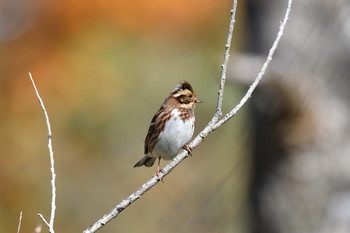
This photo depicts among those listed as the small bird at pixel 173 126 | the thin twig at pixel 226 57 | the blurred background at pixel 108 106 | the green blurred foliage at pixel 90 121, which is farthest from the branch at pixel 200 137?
the green blurred foliage at pixel 90 121

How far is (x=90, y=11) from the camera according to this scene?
1205 centimetres

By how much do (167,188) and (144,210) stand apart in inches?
65.3

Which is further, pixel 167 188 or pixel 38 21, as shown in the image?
pixel 38 21

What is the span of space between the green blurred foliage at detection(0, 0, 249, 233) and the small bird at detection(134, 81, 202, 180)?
15.9ft

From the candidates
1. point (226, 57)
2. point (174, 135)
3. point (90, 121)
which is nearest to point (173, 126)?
point (174, 135)

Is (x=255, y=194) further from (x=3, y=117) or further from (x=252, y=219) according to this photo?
(x=3, y=117)

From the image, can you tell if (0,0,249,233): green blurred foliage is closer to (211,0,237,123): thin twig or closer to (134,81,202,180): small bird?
(134,81,202,180): small bird

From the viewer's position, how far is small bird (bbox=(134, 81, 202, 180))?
4148 millimetres

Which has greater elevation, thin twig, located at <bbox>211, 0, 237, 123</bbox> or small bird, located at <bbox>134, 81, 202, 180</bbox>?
small bird, located at <bbox>134, 81, 202, 180</bbox>

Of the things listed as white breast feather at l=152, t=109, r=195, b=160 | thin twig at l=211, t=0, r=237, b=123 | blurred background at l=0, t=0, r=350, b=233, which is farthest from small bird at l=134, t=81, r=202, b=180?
thin twig at l=211, t=0, r=237, b=123

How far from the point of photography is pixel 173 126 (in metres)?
4.22

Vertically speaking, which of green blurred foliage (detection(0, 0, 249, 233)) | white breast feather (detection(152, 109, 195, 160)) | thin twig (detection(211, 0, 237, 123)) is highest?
green blurred foliage (detection(0, 0, 249, 233))

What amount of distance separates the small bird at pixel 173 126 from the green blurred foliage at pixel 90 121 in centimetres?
484

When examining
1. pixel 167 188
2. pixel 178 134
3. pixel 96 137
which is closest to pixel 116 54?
pixel 96 137
